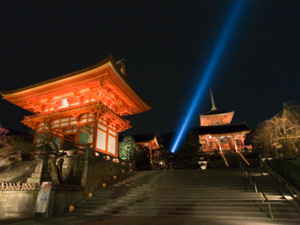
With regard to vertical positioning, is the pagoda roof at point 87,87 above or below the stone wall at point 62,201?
above

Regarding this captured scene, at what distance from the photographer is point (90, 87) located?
18156 mm

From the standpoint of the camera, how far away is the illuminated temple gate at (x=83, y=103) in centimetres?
1705

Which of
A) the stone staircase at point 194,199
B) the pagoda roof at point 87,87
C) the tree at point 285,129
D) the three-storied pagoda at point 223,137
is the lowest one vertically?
the stone staircase at point 194,199

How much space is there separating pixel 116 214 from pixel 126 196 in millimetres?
2006

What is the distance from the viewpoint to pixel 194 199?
9.65 metres

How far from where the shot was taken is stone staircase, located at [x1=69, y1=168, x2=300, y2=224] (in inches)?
307

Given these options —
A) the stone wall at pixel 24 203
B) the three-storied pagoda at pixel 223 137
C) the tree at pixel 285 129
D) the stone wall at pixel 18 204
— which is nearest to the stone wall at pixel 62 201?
the stone wall at pixel 24 203

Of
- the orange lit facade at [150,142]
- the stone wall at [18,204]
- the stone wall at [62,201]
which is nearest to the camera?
the stone wall at [62,201]

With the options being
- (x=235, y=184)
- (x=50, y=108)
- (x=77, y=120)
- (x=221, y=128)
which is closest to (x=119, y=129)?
(x=77, y=120)

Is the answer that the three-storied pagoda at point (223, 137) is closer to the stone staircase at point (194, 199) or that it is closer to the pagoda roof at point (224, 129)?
the pagoda roof at point (224, 129)

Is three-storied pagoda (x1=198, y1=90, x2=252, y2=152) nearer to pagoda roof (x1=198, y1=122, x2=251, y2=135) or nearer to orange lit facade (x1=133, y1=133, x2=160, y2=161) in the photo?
pagoda roof (x1=198, y1=122, x2=251, y2=135)

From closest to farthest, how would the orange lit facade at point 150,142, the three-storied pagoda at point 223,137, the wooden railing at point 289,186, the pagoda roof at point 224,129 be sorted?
1. the wooden railing at point 289,186
2. the three-storied pagoda at point 223,137
3. the pagoda roof at point 224,129
4. the orange lit facade at point 150,142

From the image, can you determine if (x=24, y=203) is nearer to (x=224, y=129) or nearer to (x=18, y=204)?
(x=18, y=204)

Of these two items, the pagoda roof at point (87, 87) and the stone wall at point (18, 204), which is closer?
the stone wall at point (18, 204)
